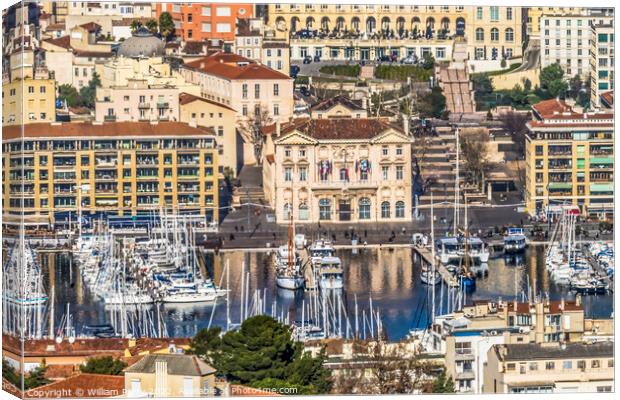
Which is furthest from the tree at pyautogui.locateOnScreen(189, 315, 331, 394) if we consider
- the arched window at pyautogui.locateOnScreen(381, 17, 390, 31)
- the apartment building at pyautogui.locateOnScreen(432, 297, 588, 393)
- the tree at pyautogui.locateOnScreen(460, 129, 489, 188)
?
the arched window at pyautogui.locateOnScreen(381, 17, 390, 31)

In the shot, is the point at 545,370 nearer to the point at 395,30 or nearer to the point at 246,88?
the point at 246,88

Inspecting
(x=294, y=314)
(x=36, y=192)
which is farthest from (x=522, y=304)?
(x=36, y=192)

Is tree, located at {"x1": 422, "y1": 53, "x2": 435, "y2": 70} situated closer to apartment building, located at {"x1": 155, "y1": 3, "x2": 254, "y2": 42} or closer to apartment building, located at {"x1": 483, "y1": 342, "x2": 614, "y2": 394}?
apartment building, located at {"x1": 155, "y1": 3, "x2": 254, "y2": 42}

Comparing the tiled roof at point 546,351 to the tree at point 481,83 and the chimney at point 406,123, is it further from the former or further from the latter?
the tree at point 481,83

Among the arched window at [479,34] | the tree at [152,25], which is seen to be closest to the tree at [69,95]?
the tree at [152,25]

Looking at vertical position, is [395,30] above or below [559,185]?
above

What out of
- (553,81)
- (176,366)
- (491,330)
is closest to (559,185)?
(553,81)
